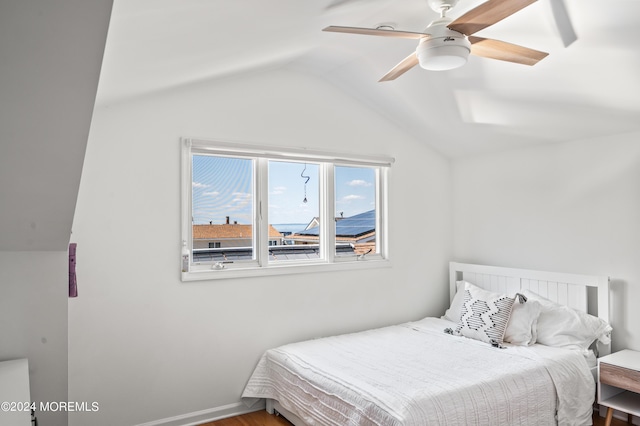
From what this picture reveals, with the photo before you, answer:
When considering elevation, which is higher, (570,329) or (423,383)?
(570,329)

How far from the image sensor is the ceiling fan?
1.85 metres

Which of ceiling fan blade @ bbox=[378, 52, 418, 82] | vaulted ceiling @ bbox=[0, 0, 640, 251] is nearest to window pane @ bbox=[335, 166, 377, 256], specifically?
vaulted ceiling @ bbox=[0, 0, 640, 251]

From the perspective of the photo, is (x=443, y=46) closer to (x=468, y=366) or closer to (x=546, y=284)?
(x=468, y=366)

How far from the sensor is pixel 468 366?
9.41ft

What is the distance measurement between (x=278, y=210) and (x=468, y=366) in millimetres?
1888

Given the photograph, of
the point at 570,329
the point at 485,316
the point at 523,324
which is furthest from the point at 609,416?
the point at 485,316

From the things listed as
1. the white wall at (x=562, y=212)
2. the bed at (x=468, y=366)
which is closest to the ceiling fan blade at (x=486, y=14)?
the bed at (x=468, y=366)

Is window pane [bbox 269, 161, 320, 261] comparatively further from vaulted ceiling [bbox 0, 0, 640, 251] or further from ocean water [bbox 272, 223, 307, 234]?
vaulted ceiling [bbox 0, 0, 640, 251]

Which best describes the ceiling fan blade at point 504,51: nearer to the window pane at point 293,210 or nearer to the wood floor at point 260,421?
the window pane at point 293,210

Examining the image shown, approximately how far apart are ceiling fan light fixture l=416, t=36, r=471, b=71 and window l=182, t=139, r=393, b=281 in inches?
68.1

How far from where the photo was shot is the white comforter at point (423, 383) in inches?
94.9

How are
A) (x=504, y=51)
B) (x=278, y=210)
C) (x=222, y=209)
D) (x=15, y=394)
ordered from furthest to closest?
(x=278, y=210) < (x=222, y=209) < (x=504, y=51) < (x=15, y=394)

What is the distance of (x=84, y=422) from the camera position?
9.30ft

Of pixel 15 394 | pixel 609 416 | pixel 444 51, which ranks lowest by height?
pixel 609 416
